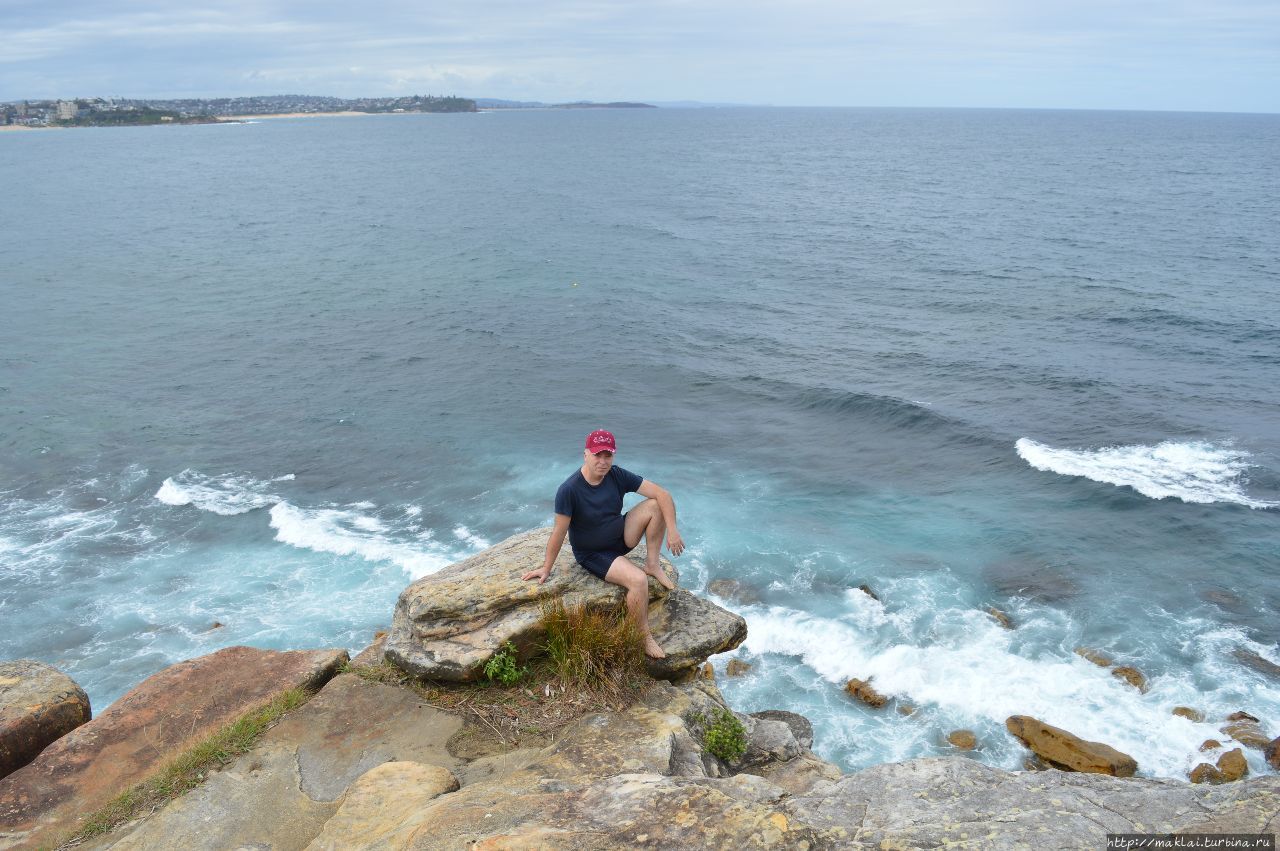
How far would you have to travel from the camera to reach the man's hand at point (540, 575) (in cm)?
945

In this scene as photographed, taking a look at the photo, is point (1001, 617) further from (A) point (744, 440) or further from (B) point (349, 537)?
(B) point (349, 537)

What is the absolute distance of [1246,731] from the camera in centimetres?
1591

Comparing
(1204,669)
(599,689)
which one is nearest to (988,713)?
(1204,669)

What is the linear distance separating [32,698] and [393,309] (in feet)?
123

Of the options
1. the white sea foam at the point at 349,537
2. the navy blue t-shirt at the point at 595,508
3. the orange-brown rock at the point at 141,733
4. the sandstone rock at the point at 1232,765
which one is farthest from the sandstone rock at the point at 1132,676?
the orange-brown rock at the point at 141,733

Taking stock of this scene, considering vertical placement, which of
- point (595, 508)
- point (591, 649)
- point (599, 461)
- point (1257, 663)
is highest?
point (599, 461)

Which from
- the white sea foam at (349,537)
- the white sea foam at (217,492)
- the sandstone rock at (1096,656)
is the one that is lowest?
the sandstone rock at (1096,656)

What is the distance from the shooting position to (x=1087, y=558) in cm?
2205

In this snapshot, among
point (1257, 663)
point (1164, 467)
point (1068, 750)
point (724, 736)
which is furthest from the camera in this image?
point (1164, 467)

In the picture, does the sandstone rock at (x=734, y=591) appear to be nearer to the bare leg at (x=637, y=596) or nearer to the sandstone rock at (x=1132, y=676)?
the sandstone rock at (x=1132, y=676)

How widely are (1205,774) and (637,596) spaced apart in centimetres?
1235

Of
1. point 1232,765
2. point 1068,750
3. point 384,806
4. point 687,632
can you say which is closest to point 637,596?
point 687,632

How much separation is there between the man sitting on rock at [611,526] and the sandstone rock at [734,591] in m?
11.4

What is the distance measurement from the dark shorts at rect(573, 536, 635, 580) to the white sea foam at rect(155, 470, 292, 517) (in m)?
18.4
